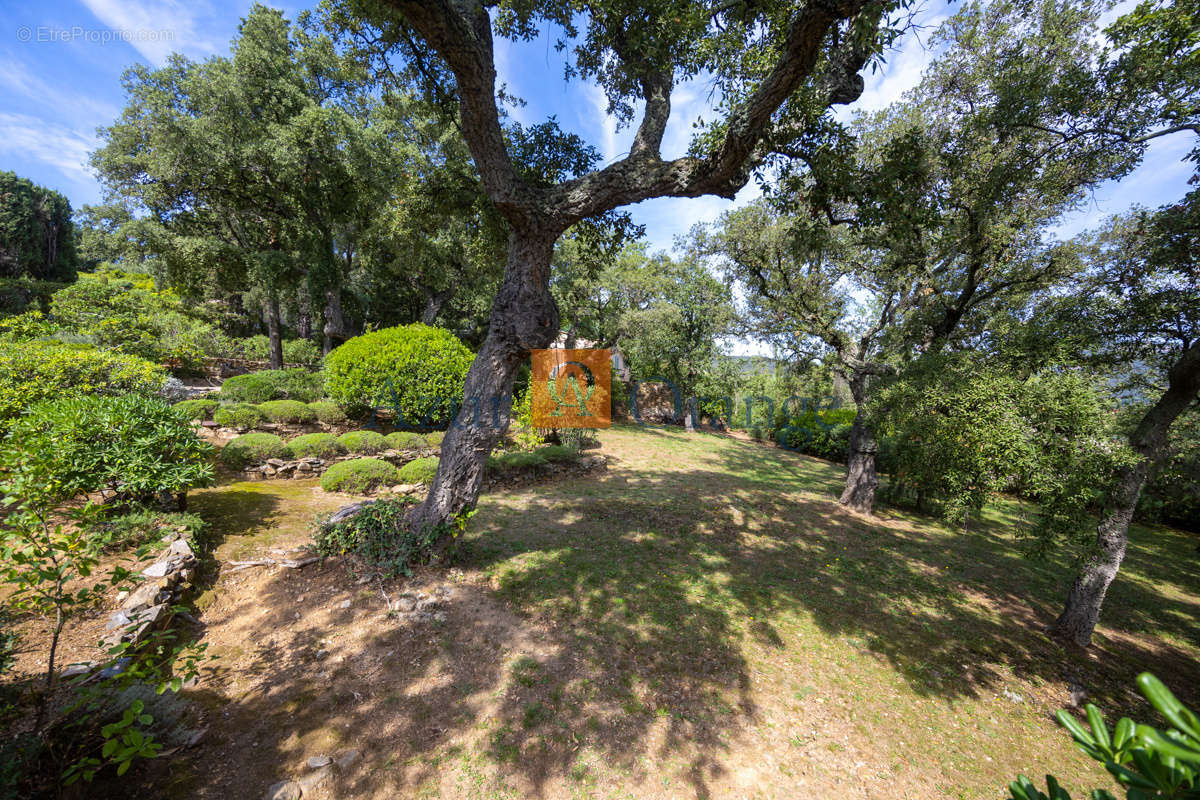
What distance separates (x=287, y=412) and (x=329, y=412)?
2.83ft

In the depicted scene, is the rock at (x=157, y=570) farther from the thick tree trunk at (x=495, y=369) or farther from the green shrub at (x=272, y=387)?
the green shrub at (x=272, y=387)

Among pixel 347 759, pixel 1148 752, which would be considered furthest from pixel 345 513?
pixel 1148 752

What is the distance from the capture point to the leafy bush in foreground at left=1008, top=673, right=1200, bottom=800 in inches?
30.9

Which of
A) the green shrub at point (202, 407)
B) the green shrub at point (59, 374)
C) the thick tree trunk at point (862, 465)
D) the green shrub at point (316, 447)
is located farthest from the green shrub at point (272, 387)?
the thick tree trunk at point (862, 465)

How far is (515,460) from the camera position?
8.71 metres

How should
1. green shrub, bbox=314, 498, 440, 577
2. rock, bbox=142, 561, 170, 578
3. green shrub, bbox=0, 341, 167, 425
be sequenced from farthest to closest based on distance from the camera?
green shrub, bbox=0, 341, 167, 425
green shrub, bbox=314, 498, 440, 577
rock, bbox=142, 561, 170, 578

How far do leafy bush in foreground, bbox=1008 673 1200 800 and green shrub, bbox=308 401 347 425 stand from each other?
1188 cm

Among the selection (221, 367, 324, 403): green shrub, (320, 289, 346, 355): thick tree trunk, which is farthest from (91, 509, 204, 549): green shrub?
(320, 289, 346, 355): thick tree trunk

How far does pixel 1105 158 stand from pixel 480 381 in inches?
347

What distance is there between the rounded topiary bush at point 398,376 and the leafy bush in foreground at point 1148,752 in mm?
9785

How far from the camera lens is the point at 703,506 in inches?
320

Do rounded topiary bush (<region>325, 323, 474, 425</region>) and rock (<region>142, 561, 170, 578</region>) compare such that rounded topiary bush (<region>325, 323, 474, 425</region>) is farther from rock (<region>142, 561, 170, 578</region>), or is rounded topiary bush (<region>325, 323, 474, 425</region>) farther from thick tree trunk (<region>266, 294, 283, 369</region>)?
thick tree trunk (<region>266, 294, 283, 369</region>)

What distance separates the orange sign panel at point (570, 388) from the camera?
38.0 feet

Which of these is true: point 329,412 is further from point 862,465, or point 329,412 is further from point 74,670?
point 862,465
